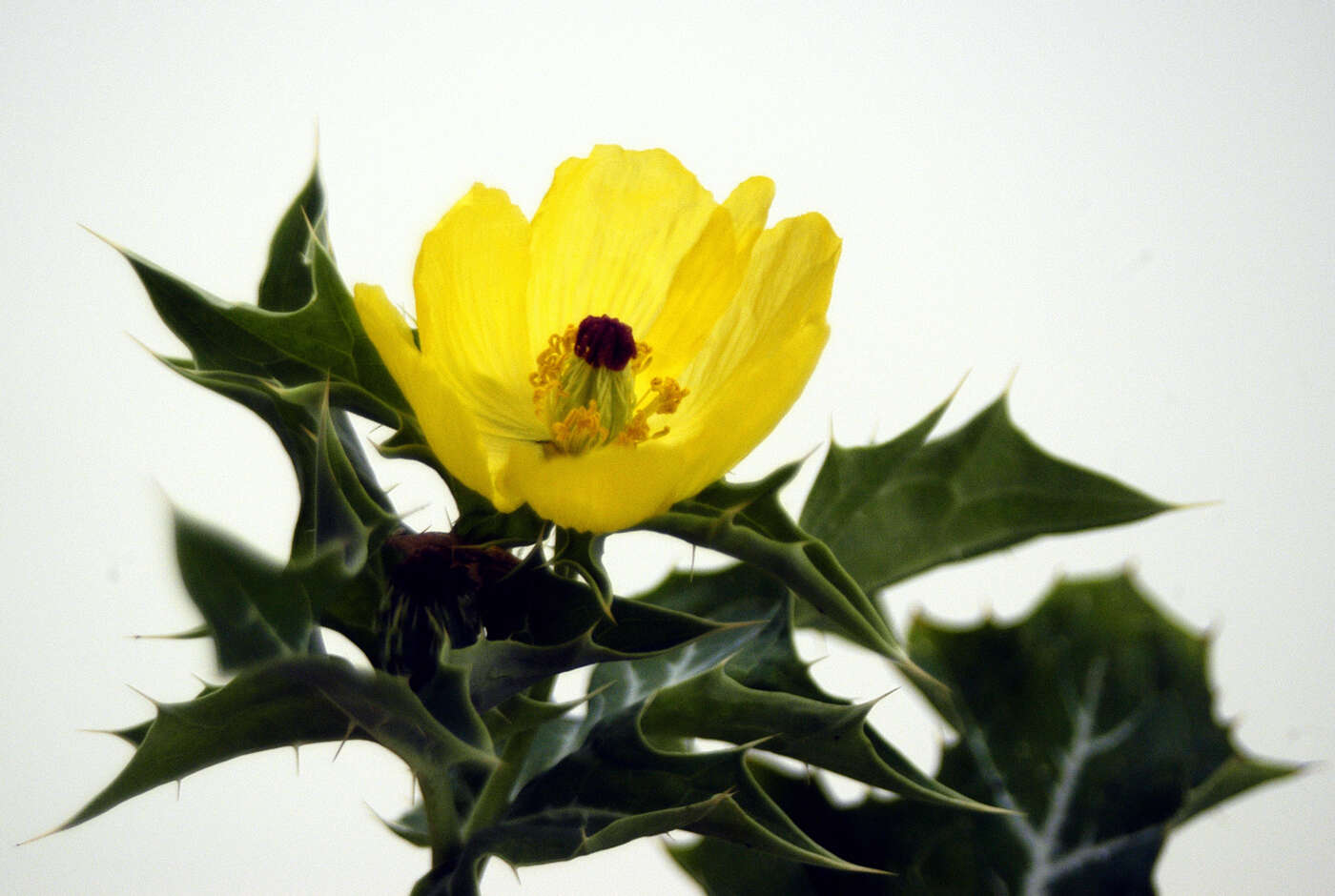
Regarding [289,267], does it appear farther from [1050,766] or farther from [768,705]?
[1050,766]

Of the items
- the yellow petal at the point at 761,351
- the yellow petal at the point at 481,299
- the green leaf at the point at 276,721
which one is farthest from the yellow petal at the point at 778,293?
the green leaf at the point at 276,721

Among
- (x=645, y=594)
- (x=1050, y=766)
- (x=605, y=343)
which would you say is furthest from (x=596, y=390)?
(x=1050, y=766)

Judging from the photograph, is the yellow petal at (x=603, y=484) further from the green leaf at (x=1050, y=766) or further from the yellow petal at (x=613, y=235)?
the green leaf at (x=1050, y=766)

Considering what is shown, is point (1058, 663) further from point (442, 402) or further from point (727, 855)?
point (442, 402)

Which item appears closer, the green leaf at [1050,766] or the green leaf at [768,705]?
the green leaf at [768,705]

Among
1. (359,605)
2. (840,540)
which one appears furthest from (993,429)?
(359,605)
